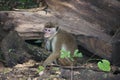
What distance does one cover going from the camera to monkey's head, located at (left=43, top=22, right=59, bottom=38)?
606 cm


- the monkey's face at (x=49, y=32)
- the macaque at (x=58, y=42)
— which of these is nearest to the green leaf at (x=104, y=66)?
the macaque at (x=58, y=42)

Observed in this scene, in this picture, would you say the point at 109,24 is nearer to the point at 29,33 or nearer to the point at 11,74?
the point at 29,33

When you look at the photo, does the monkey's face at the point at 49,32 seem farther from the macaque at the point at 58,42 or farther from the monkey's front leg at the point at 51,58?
the monkey's front leg at the point at 51,58

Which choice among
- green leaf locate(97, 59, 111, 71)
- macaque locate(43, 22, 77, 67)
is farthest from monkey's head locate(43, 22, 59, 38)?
green leaf locate(97, 59, 111, 71)

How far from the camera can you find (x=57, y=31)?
6.22m

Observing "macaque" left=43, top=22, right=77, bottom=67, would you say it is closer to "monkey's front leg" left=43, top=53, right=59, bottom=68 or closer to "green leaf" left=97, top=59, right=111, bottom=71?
"monkey's front leg" left=43, top=53, right=59, bottom=68

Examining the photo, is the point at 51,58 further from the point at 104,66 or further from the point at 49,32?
the point at 104,66

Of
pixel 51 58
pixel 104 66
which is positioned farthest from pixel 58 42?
pixel 104 66

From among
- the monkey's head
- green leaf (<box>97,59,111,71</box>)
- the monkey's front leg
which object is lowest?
the monkey's front leg

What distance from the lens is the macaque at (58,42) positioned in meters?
6.12

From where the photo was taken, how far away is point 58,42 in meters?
6.34

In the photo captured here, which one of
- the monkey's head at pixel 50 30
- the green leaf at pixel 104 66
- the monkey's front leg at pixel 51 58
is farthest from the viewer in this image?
the monkey's front leg at pixel 51 58

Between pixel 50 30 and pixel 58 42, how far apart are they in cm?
36

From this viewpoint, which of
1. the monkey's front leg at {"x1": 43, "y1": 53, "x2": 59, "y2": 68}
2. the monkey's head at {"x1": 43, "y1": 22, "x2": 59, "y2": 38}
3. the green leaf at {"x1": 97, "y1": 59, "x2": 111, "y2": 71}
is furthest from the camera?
the monkey's front leg at {"x1": 43, "y1": 53, "x2": 59, "y2": 68}
